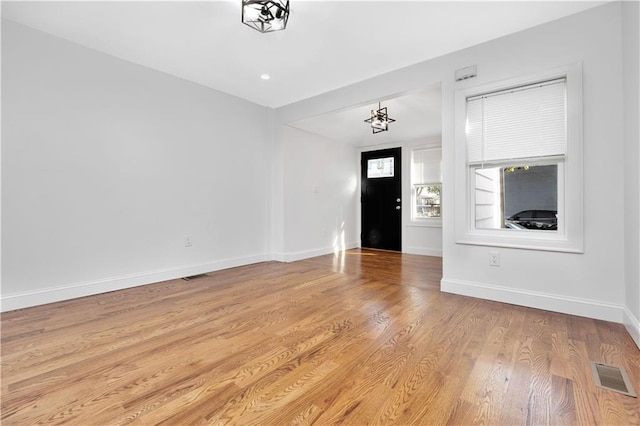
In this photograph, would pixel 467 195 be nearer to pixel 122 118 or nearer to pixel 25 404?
pixel 25 404

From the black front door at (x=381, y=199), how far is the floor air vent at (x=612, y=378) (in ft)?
15.1

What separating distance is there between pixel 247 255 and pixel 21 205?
8.68ft

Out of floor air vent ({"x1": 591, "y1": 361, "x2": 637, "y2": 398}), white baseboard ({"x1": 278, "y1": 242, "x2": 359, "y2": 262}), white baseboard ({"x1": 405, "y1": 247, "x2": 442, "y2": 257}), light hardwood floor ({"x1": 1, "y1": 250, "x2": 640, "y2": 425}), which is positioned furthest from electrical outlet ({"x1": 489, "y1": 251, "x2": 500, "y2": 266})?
white baseboard ({"x1": 278, "y1": 242, "x2": 359, "y2": 262})

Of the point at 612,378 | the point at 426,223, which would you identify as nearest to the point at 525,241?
the point at 612,378

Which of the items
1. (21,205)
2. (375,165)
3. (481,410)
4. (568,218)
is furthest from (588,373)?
(375,165)

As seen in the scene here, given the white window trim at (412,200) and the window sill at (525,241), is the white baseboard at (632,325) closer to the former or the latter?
the window sill at (525,241)

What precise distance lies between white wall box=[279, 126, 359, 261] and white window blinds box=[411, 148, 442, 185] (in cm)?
136

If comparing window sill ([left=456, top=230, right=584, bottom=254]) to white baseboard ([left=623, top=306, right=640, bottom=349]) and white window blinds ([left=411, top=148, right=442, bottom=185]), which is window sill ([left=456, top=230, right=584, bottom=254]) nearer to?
white baseboard ([left=623, top=306, right=640, bottom=349])

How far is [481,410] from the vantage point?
1.27 m

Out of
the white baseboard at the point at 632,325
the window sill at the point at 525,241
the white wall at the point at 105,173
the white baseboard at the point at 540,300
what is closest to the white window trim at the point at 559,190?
the window sill at the point at 525,241

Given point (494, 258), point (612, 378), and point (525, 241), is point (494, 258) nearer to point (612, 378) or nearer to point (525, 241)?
point (525, 241)

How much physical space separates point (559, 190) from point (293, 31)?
283cm

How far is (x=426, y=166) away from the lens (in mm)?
5961

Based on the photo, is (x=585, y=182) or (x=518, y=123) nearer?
(x=585, y=182)
